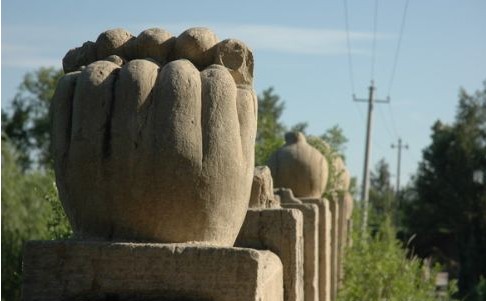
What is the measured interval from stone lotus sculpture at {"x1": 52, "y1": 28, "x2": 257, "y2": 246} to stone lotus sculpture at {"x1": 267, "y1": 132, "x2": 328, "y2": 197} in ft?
21.3

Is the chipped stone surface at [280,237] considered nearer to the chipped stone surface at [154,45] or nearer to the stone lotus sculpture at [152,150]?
the stone lotus sculpture at [152,150]

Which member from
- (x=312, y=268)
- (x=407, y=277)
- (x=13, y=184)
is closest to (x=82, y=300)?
(x=312, y=268)

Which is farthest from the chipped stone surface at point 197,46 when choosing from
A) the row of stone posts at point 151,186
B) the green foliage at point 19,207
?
the green foliage at point 19,207

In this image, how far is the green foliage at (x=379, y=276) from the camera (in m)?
14.2

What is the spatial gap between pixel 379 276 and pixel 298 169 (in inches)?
163

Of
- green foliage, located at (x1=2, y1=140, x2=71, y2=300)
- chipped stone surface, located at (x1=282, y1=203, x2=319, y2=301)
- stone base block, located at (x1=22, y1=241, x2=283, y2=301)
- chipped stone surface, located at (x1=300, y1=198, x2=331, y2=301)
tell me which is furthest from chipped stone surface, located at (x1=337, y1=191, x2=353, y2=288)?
stone base block, located at (x1=22, y1=241, x2=283, y2=301)

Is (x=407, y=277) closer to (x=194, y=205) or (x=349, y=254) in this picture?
(x=349, y=254)

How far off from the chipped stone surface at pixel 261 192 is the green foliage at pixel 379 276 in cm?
721

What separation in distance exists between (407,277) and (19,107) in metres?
26.1

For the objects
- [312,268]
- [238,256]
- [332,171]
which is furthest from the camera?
[332,171]

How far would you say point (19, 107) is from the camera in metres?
38.8

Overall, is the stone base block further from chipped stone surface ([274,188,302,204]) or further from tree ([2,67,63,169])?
tree ([2,67,63,169])

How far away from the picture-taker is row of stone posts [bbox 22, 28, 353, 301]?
4.25m

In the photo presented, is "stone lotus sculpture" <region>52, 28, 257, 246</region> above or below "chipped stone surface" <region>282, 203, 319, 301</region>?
above
